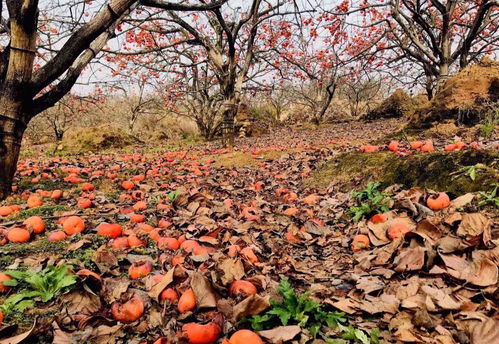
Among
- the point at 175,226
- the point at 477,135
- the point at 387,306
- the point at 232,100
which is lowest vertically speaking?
the point at 387,306

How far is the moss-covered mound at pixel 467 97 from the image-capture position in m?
6.18

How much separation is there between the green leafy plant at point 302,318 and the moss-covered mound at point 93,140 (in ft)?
42.9

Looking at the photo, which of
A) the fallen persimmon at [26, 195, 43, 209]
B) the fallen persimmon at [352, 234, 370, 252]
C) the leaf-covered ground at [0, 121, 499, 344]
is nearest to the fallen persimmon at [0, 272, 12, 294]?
the leaf-covered ground at [0, 121, 499, 344]

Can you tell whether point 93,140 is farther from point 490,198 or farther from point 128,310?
point 490,198

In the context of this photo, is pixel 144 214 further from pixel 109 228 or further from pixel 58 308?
pixel 58 308

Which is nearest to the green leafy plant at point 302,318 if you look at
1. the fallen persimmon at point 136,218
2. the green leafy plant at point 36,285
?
the green leafy plant at point 36,285

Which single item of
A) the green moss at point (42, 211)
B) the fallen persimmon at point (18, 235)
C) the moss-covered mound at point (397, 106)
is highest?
the moss-covered mound at point (397, 106)

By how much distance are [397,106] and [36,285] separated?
2000cm

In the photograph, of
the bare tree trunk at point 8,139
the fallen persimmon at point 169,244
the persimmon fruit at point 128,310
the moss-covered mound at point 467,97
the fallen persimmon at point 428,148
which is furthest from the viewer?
the moss-covered mound at point 467,97

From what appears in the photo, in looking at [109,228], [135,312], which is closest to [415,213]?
[135,312]

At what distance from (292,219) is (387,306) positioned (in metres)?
1.71

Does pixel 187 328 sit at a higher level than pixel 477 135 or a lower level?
lower

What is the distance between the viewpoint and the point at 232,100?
30.5ft

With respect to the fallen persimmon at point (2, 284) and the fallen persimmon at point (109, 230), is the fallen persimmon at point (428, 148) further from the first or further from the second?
the fallen persimmon at point (2, 284)
